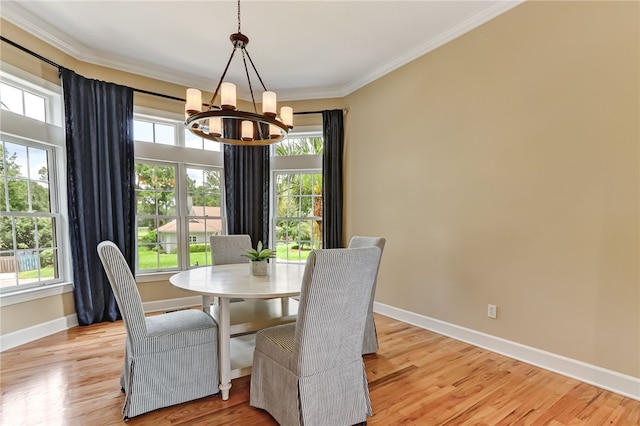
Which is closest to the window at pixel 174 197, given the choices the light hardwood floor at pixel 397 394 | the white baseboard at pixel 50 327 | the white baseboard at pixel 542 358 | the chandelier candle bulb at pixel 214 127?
the white baseboard at pixel 50 327

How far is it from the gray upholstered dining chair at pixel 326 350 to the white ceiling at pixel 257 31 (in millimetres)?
2295

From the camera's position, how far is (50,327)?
302 centimetres

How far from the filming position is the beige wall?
6.72 feet

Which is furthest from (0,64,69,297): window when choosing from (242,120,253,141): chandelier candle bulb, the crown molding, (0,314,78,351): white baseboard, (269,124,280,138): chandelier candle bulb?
the crown molding

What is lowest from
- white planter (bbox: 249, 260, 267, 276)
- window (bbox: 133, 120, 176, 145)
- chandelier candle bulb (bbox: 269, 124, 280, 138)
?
white planter (bbox: 249, 260, 267, 276)

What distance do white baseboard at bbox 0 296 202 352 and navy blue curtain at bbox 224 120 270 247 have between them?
44.2 inches

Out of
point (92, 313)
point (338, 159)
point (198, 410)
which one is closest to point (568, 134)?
point (338, 159)

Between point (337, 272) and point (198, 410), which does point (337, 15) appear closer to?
point (337, 272)

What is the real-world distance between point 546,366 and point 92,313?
14.0 feet

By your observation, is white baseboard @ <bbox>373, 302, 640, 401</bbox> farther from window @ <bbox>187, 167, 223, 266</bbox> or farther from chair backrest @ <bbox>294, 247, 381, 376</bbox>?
window @ <bbox>187, 167, 223, 266</bbox>

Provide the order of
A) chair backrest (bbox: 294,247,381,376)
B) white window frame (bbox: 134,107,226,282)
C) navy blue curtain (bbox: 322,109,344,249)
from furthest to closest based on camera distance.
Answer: navy blue curtain (bbox: 322,109,344,249) → white window frame (bbox: 134,107,226,282) → chair backrest (bbox: 294,247,381,376)

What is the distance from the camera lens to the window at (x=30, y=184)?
9.08ft

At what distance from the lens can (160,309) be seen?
3764 millimetres

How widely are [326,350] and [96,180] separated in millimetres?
3114
